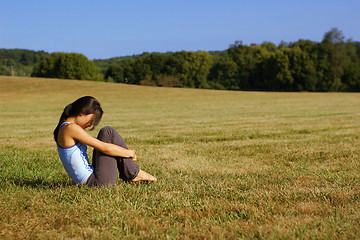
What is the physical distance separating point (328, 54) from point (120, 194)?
90064mm

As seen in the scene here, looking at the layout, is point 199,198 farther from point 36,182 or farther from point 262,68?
point 262,68

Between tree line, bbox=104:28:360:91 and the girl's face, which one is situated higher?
tree line, bbox=104:28:360:91

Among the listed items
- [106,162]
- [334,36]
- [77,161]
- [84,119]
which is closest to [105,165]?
[106,162]

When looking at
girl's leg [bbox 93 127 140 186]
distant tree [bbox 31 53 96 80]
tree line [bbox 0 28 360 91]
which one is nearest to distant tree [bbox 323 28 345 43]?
tree line [bbox 0 28 360 91]

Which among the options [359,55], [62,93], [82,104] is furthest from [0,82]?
[359,55]

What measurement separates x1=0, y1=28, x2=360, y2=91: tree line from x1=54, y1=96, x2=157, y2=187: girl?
278ft

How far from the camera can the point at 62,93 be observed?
153 ft

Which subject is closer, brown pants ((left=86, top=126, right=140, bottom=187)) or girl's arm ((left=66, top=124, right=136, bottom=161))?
girl's arm ((left=66, top=124, right=136, bottom=161))

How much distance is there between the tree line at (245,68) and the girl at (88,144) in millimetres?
84589

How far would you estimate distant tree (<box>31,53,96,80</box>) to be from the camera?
3733 inches

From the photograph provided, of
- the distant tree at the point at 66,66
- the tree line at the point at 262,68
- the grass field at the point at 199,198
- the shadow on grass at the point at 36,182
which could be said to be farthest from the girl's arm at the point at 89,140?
the distant tree at the point at 66,66

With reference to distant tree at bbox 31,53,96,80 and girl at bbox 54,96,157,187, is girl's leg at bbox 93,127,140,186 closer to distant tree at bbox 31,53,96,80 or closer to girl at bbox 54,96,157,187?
girl at bbox 54,96,157,187

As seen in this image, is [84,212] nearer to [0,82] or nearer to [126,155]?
[126,155]

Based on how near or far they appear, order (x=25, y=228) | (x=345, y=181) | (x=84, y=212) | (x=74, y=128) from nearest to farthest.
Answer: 1. (x=25, y=228)
2. (x=84, y=212)
3. (x=74, y=128)
4. (x=345, y=181)
